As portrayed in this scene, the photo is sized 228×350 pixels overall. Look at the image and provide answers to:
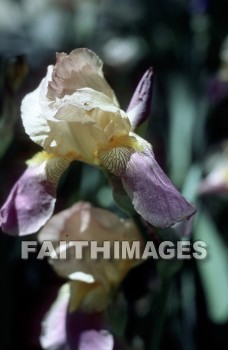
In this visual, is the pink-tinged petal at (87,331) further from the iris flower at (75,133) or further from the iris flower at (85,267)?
the iris flower at (75,133)

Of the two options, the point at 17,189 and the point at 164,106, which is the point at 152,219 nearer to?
the point at 17,189

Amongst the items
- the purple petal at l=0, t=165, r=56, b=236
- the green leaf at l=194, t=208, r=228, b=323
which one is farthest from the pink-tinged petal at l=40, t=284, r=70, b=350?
the green leaf at l=194, t=208, r=228, b=323

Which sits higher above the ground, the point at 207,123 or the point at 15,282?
the point at 207,123

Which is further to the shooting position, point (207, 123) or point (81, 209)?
point (207, 123)

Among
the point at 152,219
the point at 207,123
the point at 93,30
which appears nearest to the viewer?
the point at 152,219

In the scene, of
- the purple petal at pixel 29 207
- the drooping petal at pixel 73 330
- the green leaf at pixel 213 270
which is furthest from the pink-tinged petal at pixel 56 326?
the green leaf at pixel 213 270

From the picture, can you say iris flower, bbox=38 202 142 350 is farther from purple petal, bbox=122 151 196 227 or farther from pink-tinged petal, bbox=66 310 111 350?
purple petal, bbox=122 151 196 227

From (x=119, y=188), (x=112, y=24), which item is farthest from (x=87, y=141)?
(x=112, y=24)
